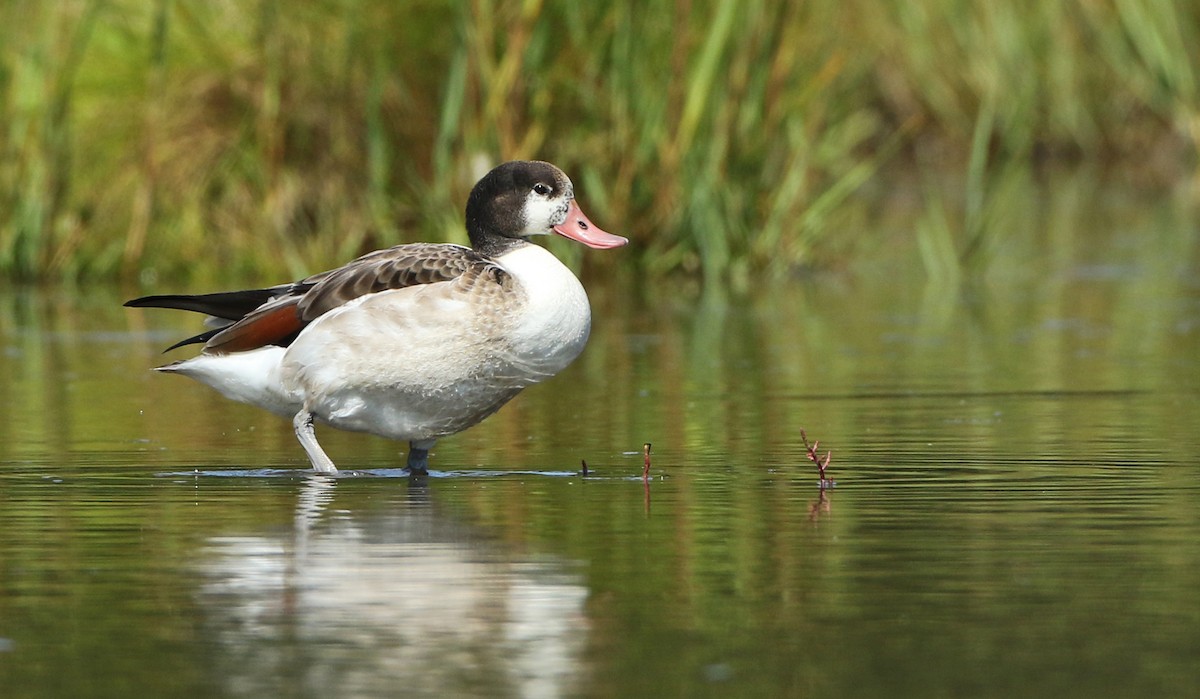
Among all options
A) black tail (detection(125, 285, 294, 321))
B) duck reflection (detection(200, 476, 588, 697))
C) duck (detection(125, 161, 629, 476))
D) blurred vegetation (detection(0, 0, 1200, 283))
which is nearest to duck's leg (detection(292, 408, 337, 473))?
duck (detection(125, 161, 629, 476))

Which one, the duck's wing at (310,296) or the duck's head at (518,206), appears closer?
the duck's wing at (310,296)

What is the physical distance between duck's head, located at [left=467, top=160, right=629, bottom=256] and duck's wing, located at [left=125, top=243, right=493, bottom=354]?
7.6 inches

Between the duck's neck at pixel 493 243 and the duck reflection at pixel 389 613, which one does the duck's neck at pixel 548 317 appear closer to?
the duck's neck at pixel 493 243

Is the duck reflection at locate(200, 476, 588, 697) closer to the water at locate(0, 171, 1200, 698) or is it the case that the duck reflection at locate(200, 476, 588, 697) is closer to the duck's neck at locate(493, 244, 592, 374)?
the water at locate(0, 171, 1200, 698)

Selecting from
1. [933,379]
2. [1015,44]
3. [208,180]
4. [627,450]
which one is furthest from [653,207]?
[1015,44]

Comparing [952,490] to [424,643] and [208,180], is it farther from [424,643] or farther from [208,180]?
[208,180]

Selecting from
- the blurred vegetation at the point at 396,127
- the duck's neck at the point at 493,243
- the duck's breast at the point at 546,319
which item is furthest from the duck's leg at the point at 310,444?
the blurred vegetation at the point at 396,127

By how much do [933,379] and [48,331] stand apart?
5.37 metres

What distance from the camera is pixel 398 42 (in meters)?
14.8

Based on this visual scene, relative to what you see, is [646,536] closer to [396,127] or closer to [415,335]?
[415,335]

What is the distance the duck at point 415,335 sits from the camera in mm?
7316

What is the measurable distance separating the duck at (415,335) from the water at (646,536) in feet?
0.77

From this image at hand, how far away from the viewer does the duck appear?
7.32m

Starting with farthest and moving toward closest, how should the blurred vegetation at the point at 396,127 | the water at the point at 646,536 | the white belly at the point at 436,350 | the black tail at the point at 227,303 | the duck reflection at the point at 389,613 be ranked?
the blurred vegetation at the point at 396,127
the black tail at the point at 227,303
the white belly at the point at 436,350
the water at the point at 646,536
the duck reflection at the point at 389,613
